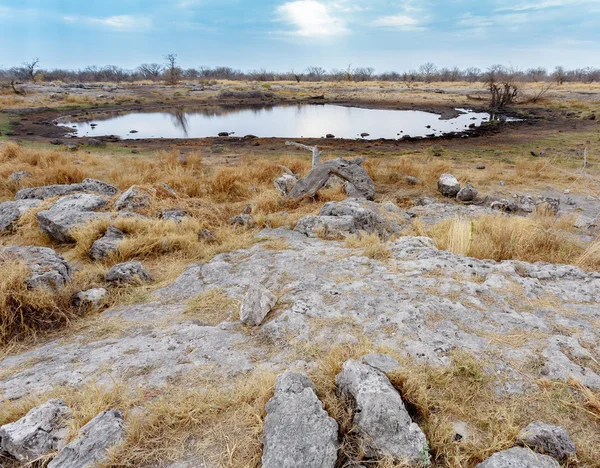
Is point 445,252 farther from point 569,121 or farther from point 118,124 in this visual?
point 118,124

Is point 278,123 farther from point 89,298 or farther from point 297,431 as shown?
point 297,431

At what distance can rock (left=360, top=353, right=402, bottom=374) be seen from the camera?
7.92ft

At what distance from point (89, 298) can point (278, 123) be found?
78.3 feet

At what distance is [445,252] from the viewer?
4578mm

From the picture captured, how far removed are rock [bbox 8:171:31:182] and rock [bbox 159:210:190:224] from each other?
4.79 metres

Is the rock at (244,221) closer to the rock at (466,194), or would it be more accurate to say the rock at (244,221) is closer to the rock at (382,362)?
the rock at (382,362)

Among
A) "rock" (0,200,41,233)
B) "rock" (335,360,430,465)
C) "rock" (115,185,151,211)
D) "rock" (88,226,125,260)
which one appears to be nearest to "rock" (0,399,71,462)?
"rock" (335,360,430,465)

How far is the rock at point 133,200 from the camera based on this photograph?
21.4 feet

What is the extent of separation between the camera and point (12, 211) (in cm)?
626

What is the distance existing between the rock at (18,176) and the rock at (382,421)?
9.71 metres

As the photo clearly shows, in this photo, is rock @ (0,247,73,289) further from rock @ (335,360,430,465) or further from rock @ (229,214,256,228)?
rock @ (335,360,430,465)

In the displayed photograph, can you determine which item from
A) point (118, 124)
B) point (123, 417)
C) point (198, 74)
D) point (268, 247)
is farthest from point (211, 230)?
point (198, 74)

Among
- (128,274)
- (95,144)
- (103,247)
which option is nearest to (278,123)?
(95,144)

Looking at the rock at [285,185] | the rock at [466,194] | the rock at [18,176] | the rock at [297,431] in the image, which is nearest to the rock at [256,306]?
the rock at [297,431]
